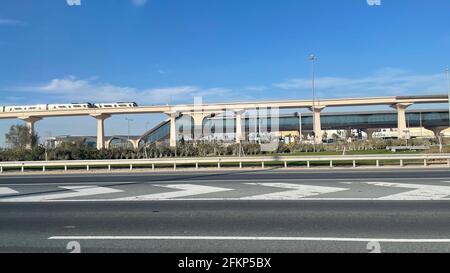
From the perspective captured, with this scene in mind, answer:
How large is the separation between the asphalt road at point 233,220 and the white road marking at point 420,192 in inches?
1.2

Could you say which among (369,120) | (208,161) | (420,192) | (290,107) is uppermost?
(290,107)

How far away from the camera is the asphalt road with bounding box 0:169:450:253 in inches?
245

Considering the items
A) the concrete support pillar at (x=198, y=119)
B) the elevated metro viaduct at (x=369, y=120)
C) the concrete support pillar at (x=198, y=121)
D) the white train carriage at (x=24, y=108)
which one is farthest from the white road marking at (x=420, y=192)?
the elevated metro viaduct at (x=369, y=120)

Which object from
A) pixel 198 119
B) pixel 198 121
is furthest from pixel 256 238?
pixel 198 119

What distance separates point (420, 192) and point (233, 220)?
633 centimetres

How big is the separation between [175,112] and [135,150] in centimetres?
2966

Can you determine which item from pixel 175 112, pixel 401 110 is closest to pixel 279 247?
pixel 175 112

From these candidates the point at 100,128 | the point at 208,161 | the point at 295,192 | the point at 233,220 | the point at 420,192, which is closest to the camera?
the point at 233,220

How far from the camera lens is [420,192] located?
11383mm

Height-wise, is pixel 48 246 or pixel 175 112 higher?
pixel 175 112

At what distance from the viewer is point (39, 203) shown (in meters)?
10.8

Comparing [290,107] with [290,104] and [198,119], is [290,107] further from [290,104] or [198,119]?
[198,119]

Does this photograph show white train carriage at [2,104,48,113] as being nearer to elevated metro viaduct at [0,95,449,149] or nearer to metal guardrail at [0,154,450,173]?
elevated metro viaduct at [0,95,449,149]
